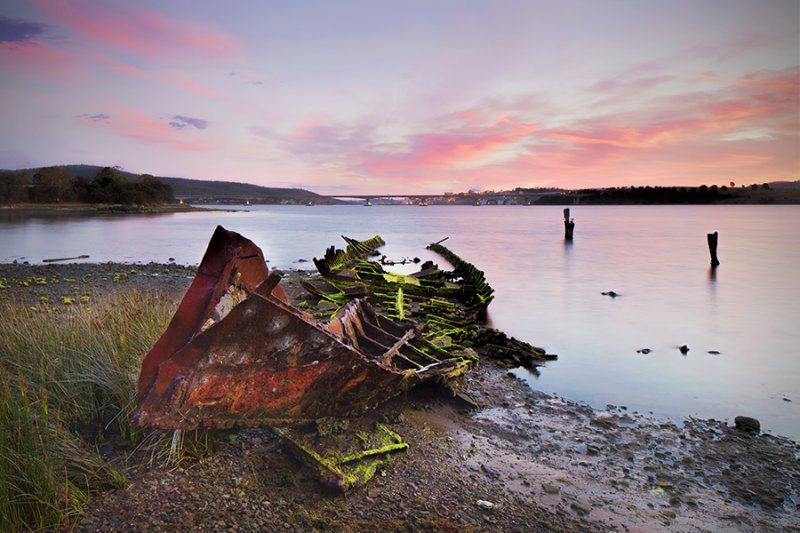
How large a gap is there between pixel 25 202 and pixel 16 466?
365 ft

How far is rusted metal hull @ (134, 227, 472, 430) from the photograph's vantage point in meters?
3.72

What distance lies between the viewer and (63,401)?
4.42 meters

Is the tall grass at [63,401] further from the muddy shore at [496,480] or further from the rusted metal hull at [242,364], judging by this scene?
the rusted metal hull at [242,364]

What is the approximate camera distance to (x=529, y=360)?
353 inches

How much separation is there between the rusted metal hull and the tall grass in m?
0.62

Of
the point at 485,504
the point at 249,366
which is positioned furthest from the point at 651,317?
the point at 249,366

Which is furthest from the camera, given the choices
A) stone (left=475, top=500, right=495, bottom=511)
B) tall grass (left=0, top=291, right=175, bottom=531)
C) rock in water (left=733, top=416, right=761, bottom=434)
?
rock in water (left=733, top=416, right=761, bottom=434)

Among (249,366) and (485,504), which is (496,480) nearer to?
(485,504)

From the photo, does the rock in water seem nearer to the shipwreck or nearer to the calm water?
the calm water

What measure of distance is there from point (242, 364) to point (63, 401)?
6.74ft

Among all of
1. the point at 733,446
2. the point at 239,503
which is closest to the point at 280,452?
the point at 239,503

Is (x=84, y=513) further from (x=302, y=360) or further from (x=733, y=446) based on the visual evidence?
(x=733, y=446)

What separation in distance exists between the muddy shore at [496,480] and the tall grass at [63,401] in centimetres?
24

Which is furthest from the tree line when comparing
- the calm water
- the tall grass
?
the tall grass
